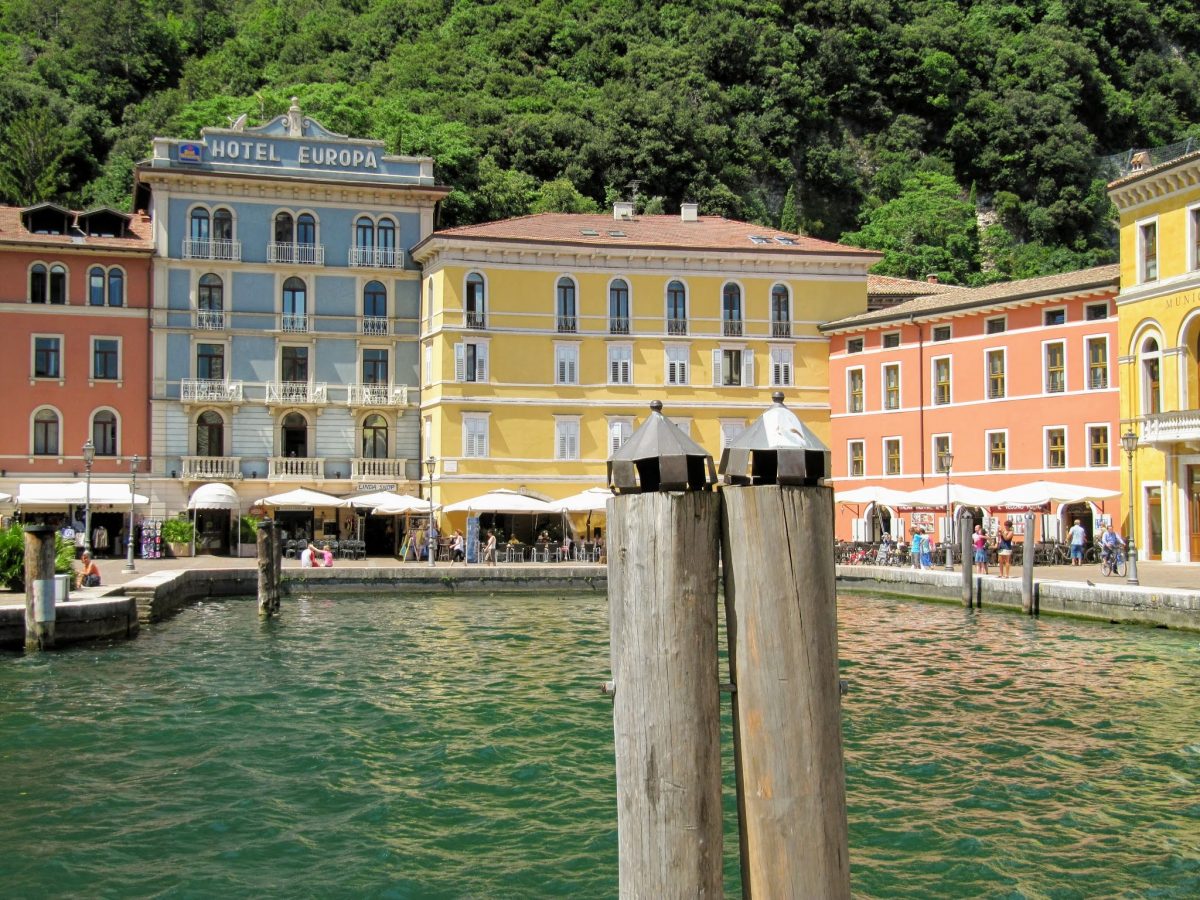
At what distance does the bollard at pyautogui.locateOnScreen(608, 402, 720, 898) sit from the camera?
16.1ft

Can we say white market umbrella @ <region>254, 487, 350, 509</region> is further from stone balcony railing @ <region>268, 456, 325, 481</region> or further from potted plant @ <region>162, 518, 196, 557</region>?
potted plant @ <region>162, 518, 196, 557</region>

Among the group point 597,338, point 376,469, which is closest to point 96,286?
point 376,469

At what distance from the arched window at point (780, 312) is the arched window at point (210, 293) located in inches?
784

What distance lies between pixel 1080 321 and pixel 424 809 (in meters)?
32.7

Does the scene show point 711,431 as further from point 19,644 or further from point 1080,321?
point 19,644

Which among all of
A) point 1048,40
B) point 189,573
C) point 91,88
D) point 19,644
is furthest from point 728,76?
point 19,644

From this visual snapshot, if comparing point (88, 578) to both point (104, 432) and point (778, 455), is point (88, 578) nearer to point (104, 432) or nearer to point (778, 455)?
point (104, 432)

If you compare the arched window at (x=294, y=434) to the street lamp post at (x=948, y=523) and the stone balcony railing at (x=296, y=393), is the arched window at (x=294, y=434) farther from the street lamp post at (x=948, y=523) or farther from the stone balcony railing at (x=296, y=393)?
the street lamp post at (x=948, y=523)

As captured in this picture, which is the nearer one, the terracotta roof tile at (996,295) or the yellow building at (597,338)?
the terracotta roof tile at (996,295)

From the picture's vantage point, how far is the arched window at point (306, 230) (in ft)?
147

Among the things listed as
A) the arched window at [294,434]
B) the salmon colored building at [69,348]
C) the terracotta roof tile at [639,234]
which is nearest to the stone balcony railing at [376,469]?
the arched window at [294,434]

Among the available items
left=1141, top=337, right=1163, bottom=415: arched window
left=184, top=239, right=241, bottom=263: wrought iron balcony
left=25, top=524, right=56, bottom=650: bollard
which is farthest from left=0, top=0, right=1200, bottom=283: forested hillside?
left=25, top=524, right=56, bottom=650: bollard

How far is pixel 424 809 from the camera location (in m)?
11.4

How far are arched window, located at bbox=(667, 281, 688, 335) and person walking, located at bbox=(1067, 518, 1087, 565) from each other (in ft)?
52.3
